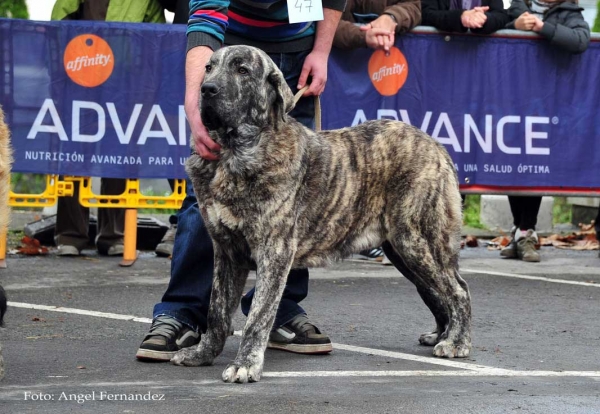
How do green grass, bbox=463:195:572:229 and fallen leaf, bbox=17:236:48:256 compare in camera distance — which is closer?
fallen leaf, bbox=17:236:48:256

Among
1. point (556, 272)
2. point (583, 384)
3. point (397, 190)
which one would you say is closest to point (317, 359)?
point (397, 190)

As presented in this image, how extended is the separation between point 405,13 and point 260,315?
15.4ft

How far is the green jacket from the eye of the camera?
898 cm

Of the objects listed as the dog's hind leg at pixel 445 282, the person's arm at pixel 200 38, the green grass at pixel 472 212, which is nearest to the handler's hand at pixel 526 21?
the green grass at pixel 472 212

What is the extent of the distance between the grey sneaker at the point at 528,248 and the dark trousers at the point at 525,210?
0.10 metres

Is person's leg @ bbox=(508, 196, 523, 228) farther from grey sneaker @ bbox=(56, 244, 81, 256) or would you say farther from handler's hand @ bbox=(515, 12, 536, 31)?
grey sneaker @ bbox=(56, 244, 81, 256)

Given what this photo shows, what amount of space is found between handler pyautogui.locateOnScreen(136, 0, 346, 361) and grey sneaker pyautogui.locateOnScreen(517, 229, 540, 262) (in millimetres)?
4126

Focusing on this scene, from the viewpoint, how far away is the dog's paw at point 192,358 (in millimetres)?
5023

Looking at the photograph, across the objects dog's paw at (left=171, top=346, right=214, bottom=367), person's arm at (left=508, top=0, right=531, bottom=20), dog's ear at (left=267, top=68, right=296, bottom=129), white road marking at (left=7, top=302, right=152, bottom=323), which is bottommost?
white road marking at (left=7, top=302, right=152, bottom=323)

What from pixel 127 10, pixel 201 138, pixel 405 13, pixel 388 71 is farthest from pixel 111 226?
pixel 201 138

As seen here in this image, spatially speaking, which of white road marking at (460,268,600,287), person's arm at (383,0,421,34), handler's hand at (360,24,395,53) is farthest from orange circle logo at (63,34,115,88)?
white road marking at (460,268,600,287)

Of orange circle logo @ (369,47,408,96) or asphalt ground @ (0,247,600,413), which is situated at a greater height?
orange circle logo @ (369,47,408,96)

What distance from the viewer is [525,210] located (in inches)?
380

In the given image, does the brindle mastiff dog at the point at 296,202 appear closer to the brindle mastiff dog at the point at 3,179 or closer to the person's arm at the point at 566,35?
the brindle mastiff dog at the point at 3,179
